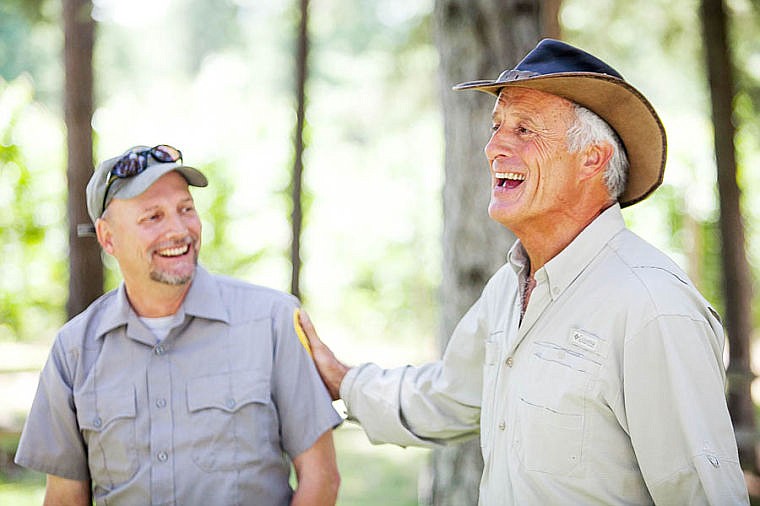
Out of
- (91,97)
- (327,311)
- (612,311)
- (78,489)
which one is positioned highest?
(91,97)

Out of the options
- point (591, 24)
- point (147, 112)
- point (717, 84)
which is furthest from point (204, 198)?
point (717, 84)

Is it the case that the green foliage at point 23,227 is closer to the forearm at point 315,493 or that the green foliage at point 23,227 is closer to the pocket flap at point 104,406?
the pocket flap at point 104,406

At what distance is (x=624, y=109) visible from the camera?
2.53m

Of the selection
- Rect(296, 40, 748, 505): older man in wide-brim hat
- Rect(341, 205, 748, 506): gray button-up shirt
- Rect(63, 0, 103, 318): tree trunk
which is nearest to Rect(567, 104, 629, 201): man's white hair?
Rect(296, 40, 748, 505): older man in wide-brim hat

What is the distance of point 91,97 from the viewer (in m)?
6.04

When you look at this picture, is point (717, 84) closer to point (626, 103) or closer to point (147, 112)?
point (626, 103)

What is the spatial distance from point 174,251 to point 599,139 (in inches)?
58.3

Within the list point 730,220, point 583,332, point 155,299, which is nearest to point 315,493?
point 155,299

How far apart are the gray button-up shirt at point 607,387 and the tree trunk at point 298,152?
5679mm

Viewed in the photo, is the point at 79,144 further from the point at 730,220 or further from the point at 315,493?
the point at 730,220

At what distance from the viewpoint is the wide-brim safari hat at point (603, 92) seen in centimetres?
245

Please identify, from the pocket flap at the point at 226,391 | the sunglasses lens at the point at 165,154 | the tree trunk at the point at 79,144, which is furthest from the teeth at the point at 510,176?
the tree trunk at the point at 79,144

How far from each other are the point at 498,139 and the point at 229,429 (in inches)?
51.2

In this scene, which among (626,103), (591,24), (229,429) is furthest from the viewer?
(591,24)
